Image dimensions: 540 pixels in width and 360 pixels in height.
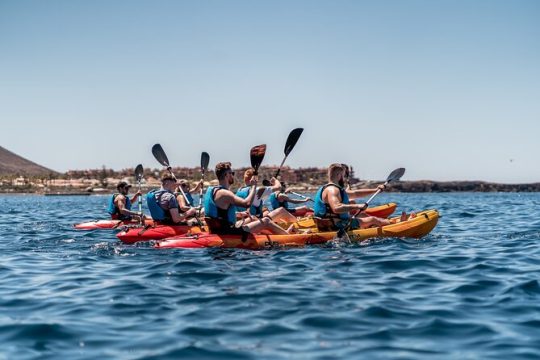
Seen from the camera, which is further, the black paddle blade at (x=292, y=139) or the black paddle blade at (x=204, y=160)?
the black paddle blade at (x=204, y=160)

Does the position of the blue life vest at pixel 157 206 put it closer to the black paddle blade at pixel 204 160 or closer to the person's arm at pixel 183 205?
the person's arm at pixel 183 205

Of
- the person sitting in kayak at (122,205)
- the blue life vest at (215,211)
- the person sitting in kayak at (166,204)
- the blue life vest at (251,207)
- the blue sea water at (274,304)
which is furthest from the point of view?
the person sitting in kayak at (122,205)

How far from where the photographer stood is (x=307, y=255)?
1146 centimetres

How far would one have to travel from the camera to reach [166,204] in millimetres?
14977

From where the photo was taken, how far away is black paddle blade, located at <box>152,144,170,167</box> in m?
19.1

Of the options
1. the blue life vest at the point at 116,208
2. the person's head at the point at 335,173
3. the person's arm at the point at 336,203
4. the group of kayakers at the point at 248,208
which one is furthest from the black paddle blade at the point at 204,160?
the person's head at the point at 335,173

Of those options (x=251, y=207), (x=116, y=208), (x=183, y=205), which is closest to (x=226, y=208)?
(x=251, y=207)

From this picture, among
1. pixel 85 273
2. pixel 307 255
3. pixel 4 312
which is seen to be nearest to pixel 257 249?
pixel 307 255

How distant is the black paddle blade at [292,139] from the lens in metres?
17.2

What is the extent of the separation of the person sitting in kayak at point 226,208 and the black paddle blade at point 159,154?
6.76m

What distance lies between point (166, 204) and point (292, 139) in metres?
4.26

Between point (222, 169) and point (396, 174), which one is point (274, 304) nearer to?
point (222, 169)

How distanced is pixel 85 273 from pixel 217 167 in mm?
3160

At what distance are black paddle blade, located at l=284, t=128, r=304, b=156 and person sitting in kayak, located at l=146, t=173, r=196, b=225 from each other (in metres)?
3.62
